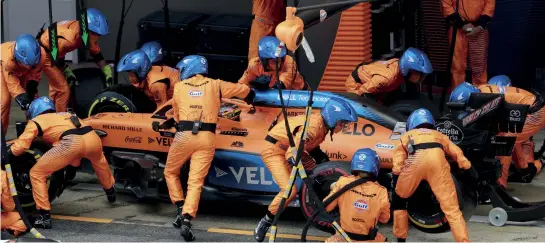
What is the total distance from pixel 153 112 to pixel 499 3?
5.95 metres

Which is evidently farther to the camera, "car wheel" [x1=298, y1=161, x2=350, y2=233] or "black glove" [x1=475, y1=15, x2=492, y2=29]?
"black glove" [x1=475, y1=15, x2=492, y2=29]

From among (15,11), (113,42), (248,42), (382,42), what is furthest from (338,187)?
(15,11)

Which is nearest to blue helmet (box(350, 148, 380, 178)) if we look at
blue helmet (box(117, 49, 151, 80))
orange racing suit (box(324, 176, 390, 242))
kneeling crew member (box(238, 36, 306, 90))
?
orange racing suit (box(324, 176, 390, 242))

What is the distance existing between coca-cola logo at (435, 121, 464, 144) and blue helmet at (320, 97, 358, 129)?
3.14 ft

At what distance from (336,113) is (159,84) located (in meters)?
3.19

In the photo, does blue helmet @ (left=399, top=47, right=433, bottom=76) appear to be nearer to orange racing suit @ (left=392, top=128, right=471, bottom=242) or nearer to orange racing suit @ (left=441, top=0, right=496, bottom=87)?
orange racing suit @ (left=441, top=0, right=496, bottom=87)

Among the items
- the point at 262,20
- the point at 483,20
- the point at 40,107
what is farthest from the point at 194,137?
the point at 483,20

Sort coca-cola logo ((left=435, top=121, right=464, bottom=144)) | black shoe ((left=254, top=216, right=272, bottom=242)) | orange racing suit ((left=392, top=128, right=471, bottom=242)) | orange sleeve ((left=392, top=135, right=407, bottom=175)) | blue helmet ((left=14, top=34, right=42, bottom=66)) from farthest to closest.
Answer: blue helmet ((left=14, top=34, right=42, bottom=66)), coca-cola logo ((left=435, top=121, right=464, bottom=144)), black shoe ((left=254, top=216, right=272, bottom=242)), orange sleeve ((left=392, top=135, right=407, bottom=175)), orange racing suit ((left=392, top=128, right=471, bottom=242))

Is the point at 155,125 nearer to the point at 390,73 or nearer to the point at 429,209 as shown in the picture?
the point at 390,73

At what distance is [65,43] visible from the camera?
611 inches

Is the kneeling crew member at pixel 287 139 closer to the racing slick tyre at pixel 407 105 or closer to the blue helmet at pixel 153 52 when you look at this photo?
the racing slick tyre at pixel 407 105

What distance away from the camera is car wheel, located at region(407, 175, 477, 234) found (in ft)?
39.4

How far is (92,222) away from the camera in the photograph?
13141 millimetres

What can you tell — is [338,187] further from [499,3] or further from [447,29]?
[499,3]
